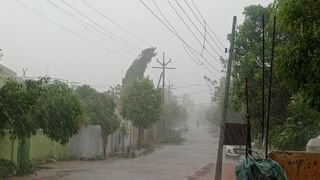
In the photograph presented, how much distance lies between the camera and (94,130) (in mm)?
39156

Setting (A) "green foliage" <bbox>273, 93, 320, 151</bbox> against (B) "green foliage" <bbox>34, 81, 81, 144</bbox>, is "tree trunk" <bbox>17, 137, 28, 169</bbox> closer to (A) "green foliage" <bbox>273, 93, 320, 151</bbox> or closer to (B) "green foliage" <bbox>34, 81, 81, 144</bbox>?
(B) "green foliage" <bbox>34, 81, 81, 144</bbox>

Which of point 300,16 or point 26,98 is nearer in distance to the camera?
point 300,16

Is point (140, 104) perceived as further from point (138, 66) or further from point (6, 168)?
point (138, 66)

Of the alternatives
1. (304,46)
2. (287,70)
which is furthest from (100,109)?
(304,46)

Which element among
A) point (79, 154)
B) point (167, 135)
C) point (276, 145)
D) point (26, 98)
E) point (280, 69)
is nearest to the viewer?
point (280, 69)

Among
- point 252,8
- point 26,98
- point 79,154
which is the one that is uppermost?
point 252,8

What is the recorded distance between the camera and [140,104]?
51.3 m

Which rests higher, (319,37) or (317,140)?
(319,37)

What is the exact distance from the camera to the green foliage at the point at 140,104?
5116 centimetres

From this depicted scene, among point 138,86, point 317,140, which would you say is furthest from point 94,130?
point 317,140

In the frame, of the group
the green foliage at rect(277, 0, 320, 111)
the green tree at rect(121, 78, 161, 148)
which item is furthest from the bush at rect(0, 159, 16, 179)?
the green tree at rect(121, 78, 161, 148)

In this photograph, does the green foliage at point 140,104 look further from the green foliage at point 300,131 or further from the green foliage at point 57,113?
the green foliage at point 300,131

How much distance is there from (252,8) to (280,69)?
1534 cm

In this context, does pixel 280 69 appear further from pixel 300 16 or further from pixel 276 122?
pixel 276 122
